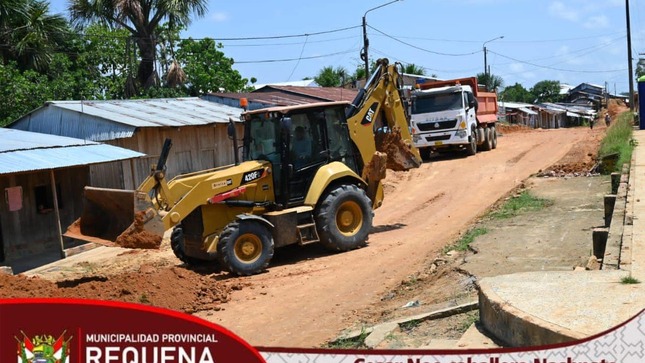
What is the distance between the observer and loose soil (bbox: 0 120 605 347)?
27.4 feet

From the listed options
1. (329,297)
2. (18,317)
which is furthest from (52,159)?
(18,317)

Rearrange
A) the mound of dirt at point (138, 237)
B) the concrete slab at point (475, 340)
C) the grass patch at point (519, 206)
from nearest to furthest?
the concrete slab at point (475, 340) < the mound of dirt at point (138, 237) < the grass patch at point (519, 206)

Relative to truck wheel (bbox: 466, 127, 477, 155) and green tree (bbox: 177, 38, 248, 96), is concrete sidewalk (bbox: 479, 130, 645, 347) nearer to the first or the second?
truck wheel (bbox: 466, 127, 477, 155)

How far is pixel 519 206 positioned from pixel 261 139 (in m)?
5.27

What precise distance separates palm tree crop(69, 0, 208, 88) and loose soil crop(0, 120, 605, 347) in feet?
49.4

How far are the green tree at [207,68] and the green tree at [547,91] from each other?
69.5 m

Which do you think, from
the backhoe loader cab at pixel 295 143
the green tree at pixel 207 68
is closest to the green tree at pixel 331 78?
the green tree at pixel 207 68

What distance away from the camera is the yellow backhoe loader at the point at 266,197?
10508 millimetres

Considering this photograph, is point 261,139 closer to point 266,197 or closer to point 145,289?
point 266,197

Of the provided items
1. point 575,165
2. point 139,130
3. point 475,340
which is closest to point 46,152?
point 139,130

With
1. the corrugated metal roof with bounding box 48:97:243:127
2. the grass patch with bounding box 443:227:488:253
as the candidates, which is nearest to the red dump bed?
the corrugated metal roof with bounding box 48:97:243:127

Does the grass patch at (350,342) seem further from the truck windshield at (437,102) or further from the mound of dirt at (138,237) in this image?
the truck windshield at (437,102)

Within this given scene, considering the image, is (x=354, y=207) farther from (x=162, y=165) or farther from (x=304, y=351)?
(x=304, y=351)

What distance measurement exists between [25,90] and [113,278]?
1323 cm
